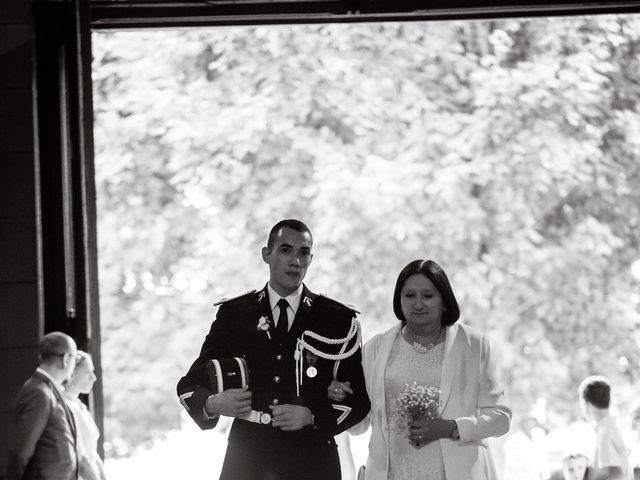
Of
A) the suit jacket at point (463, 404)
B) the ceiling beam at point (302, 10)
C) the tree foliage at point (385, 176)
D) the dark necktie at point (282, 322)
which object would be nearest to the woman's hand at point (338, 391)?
the suit jacket at point (463, 404)

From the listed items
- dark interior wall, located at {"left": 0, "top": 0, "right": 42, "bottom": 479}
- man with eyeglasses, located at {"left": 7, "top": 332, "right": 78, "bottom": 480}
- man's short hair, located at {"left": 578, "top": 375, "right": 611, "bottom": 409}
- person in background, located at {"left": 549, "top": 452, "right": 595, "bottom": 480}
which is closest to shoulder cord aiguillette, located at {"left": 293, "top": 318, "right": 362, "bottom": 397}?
man with eyeglasses, located at {"left": 7, "top": 332, "right": 78, "bottom": 480}

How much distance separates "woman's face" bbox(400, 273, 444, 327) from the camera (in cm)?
360

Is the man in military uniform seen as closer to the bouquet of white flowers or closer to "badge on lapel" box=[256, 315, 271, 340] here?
"badge on lapel" box=[256, 315, 271, 340]

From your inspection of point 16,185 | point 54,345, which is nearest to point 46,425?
point 54,345

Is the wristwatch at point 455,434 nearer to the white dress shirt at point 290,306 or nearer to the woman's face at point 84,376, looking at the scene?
the white dress shirt at point 290,306

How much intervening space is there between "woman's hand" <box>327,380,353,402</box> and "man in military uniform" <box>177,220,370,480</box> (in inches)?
0.9

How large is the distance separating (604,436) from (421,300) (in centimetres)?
254

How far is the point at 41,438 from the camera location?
4996mm

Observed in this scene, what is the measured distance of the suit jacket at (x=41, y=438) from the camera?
194 inches

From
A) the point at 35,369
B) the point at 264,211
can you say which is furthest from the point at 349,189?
the point at 35,369

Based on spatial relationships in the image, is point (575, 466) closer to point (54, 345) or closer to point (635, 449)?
point (635, 449)

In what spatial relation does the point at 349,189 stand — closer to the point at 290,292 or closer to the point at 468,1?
the point at 468,1

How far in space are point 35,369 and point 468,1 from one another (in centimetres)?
296

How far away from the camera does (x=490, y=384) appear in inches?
143
